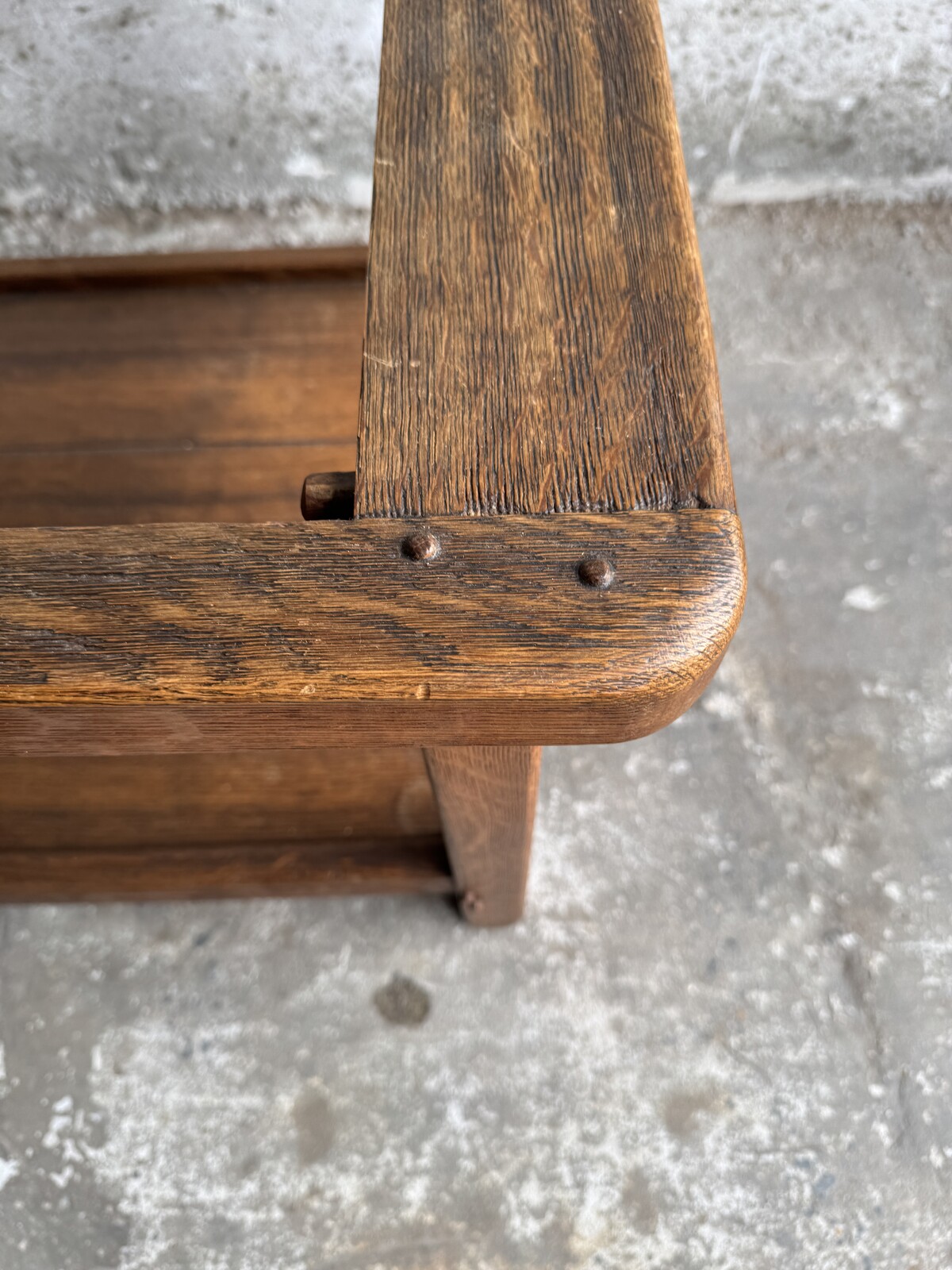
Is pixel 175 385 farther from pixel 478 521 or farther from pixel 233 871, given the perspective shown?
pixel 478 521

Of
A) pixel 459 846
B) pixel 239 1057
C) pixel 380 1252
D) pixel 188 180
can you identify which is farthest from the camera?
pixel 188 180

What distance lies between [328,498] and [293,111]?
1.30 meters

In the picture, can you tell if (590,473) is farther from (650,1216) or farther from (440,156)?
(650,1216)

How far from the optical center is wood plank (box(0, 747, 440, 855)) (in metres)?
1.14

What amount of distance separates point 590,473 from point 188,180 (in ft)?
4.86

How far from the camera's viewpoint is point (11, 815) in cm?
117

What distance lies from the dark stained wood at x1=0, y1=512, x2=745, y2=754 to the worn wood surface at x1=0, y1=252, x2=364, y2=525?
532mm

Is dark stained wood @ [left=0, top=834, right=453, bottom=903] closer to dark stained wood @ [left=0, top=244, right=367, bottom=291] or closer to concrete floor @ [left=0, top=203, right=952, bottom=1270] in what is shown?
concrete floor @ [left=0, top=203, right=952, bottom=1270]

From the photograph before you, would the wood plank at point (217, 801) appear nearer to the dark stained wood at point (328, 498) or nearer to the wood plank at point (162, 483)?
the wood plank at point (162, 483)

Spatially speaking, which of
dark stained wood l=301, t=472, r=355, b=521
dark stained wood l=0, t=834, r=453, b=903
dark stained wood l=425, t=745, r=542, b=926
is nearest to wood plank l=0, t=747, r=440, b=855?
dark stained wood l=0, t=834, r=453, b=903

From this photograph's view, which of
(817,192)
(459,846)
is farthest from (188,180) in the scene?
(459,846)

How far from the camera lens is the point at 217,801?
116 centimetres

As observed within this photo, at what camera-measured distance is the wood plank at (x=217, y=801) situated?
1.14m

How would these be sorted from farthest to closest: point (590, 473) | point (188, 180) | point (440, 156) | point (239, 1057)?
point (188, 180) < point (239, 1057) < point (440, 156) < point (590, 473)
